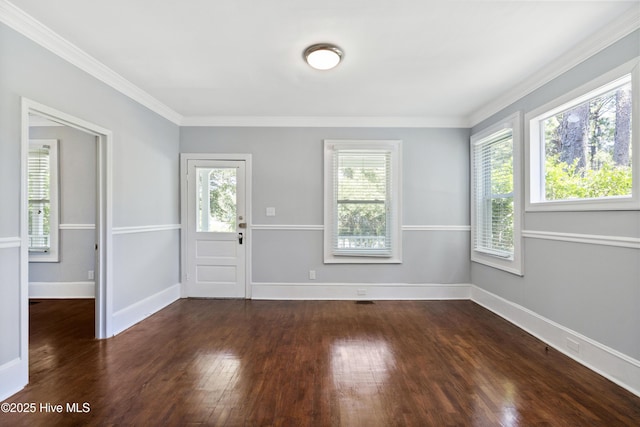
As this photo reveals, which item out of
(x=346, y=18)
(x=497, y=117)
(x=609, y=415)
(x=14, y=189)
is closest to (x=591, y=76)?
(x=497, y=117)

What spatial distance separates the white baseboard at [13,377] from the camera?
199 centimetres

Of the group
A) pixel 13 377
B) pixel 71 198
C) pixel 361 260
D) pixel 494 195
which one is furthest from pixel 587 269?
pixel 71 198

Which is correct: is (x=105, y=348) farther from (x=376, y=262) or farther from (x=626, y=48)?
(x=626, y=48)

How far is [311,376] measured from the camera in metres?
2.29


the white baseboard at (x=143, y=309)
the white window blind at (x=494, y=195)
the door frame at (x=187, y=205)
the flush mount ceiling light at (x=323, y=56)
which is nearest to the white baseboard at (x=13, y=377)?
the white baseboard at (x=143, y=309)

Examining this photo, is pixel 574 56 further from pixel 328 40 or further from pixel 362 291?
pixel 362 291

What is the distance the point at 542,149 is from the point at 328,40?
2.38 m

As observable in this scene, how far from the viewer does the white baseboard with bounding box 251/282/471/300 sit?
4.34 metres

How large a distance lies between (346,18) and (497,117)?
2547 millimetres

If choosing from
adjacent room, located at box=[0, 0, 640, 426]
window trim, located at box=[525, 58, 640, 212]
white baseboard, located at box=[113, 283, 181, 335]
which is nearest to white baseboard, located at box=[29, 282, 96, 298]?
adjacent room, located at box=[0, 0, 640, 426]

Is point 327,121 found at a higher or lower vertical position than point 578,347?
higher

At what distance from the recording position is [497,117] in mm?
3725

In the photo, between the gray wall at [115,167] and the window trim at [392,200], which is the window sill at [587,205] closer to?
the window trim at [392,200]

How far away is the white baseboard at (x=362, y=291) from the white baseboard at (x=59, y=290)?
2.41 metres
